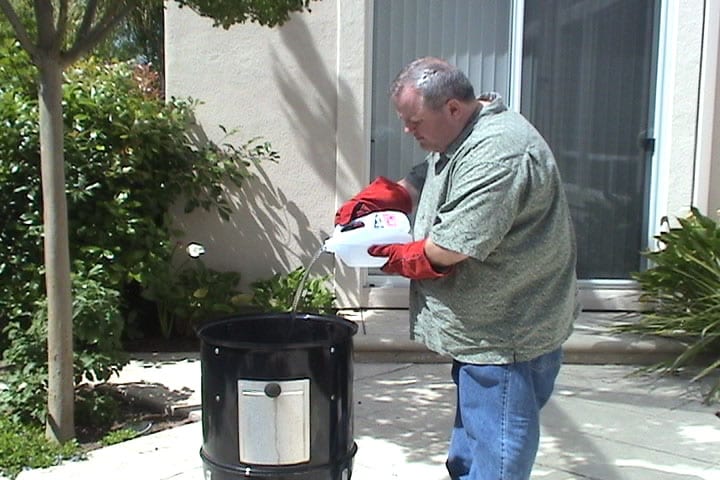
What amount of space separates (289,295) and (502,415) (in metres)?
3.39

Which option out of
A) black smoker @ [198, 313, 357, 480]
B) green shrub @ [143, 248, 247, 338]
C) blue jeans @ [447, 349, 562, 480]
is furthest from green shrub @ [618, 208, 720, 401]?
black smoker @ [198, 313, 357, 480]

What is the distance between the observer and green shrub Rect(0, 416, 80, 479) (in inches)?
142

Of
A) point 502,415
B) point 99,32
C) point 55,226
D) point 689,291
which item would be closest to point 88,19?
point 99,32

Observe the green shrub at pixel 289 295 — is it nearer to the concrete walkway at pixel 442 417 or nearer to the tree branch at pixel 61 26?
the concrete walkway at pixel 442 417

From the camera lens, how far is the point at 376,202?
2.80 metres

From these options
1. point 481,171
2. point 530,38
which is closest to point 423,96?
point 481,171

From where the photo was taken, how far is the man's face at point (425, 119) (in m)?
2.54

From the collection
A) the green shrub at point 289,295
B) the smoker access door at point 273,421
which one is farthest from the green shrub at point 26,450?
the green shrub at point 289,295

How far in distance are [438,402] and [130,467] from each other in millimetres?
1744

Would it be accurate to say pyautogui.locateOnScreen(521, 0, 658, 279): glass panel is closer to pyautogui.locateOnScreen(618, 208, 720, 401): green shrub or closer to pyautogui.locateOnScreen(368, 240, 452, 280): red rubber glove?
pyautogui.locateOnScreen(618, 208, 720, 401): green shrub

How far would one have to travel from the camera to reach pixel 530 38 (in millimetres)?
6352

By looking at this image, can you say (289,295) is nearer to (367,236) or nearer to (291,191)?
(291,191)

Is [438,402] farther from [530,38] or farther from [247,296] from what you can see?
[530,38]

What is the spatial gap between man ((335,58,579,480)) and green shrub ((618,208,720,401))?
2679 mm
